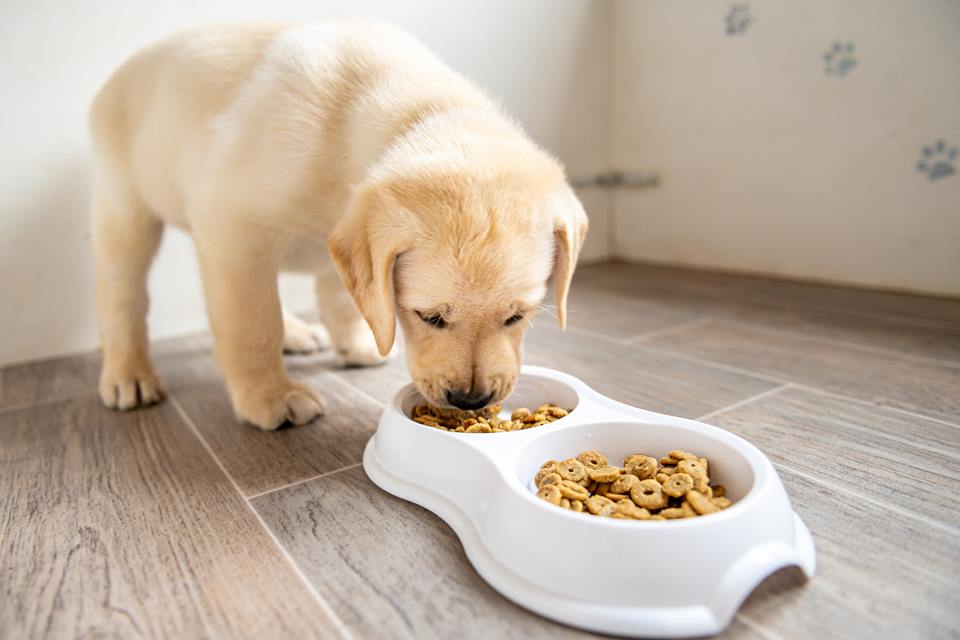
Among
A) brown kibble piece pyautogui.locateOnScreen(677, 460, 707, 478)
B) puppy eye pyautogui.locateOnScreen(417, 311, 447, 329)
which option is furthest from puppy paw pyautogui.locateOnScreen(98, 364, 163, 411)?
brown kibble piece pyautogui.locateOnScreen(677, 460, 707, 478)

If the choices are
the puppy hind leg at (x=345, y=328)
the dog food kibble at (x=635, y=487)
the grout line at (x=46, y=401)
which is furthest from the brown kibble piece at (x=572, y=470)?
the grout line at (x=46, y=401)

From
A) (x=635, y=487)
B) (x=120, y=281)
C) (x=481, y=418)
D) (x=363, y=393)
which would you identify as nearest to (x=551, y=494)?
(x=635, y=487)

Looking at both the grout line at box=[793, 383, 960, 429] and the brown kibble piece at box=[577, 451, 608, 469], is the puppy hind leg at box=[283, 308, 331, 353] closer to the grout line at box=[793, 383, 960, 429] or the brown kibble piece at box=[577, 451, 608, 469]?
the brown kibble piece at box=[577, 451, 608, 469]

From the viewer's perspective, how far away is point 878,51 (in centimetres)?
264

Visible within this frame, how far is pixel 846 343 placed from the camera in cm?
216

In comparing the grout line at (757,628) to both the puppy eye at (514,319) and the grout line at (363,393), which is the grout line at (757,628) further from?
the grout line at (363,393)

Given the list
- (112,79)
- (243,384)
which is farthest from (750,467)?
(112,79)

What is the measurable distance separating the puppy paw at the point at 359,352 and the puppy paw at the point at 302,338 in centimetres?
24

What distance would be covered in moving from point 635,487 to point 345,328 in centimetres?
127

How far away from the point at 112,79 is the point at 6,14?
66 cm

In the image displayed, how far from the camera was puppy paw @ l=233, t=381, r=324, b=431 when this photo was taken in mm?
1671

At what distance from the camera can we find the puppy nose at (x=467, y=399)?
1.29 m

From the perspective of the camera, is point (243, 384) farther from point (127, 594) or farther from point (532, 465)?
point (532, 465)

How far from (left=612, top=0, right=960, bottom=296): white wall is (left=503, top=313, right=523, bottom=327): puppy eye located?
2.09 metres
